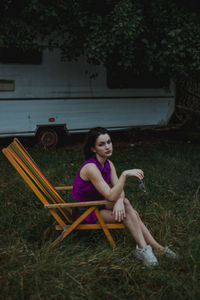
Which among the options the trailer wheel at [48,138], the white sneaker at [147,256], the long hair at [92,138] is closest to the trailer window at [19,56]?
the trailer wheel at [48,138]

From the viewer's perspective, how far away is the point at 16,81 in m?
7.84

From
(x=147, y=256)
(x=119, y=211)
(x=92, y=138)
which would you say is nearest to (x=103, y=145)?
(x=92, y=138)

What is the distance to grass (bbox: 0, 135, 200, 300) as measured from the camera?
8.37 ft

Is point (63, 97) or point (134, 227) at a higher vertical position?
point (63, 97)

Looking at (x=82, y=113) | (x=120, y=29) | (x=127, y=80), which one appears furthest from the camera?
(x=127, y=80)

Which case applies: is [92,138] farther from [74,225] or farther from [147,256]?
[147,256]

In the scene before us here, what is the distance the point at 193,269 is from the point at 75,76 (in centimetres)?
649

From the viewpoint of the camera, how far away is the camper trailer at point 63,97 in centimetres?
781

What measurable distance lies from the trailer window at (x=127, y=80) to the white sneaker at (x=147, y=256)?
5991mm

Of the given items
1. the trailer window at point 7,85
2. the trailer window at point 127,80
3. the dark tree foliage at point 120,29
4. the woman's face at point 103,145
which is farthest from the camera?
the trailer window at point 127,80

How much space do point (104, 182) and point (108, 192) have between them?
4.2 inches

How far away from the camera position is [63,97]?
8328mm

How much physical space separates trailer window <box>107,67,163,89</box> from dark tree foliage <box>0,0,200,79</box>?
4.34 feet

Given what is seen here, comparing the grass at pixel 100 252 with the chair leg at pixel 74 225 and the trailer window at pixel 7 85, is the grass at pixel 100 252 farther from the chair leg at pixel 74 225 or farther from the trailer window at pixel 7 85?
the trailer window at pixel 7 85
